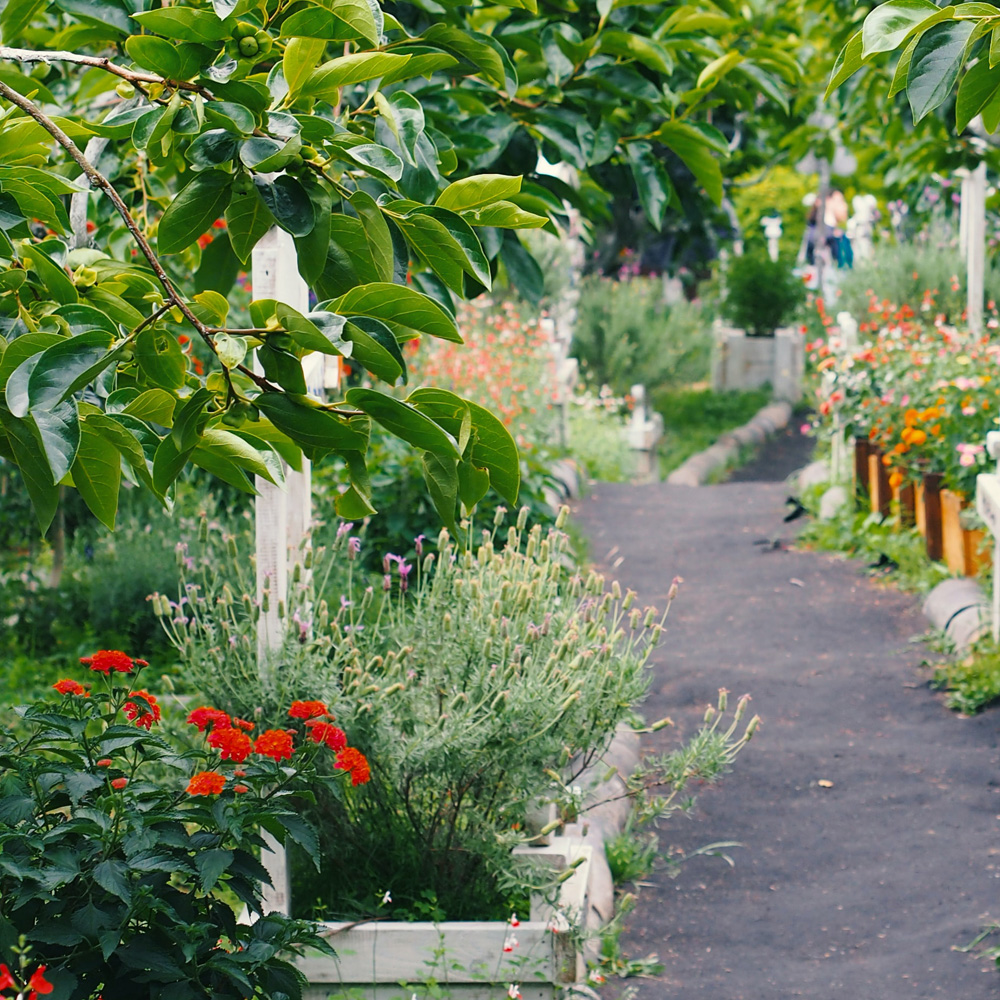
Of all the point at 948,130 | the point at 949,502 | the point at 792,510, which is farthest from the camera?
the point at 792,510

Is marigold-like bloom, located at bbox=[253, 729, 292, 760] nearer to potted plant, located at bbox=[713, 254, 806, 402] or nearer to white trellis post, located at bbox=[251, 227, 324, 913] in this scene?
white trellis post, located at bbox=[251, 227, 324, 913]

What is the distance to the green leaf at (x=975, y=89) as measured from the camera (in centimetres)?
130

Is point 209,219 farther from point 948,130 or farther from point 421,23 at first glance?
point 948,130

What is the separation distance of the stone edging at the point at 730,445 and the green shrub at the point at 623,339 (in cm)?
119

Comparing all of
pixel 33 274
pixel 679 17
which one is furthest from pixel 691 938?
pixel 33 274

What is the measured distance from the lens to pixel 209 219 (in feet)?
3.89

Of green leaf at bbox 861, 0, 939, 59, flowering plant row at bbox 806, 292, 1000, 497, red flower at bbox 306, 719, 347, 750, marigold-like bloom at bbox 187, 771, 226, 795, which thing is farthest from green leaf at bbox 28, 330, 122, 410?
flowering plant row at bbox 806, 292, 1000, 497

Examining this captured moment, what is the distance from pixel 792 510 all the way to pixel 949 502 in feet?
8.70

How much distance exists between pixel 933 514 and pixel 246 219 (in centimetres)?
578

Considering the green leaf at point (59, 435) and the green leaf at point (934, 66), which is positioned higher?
the green leaf at point (934, 66)

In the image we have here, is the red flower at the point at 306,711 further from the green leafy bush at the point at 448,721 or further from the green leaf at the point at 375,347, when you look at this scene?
the green leaf at the point at 375,347

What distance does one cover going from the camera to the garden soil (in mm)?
3186

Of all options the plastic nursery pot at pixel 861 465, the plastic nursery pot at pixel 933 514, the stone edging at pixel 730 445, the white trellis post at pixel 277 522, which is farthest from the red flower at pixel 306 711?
the stone edging at pixel 730 445

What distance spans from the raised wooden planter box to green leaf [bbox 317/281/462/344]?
194 cm
